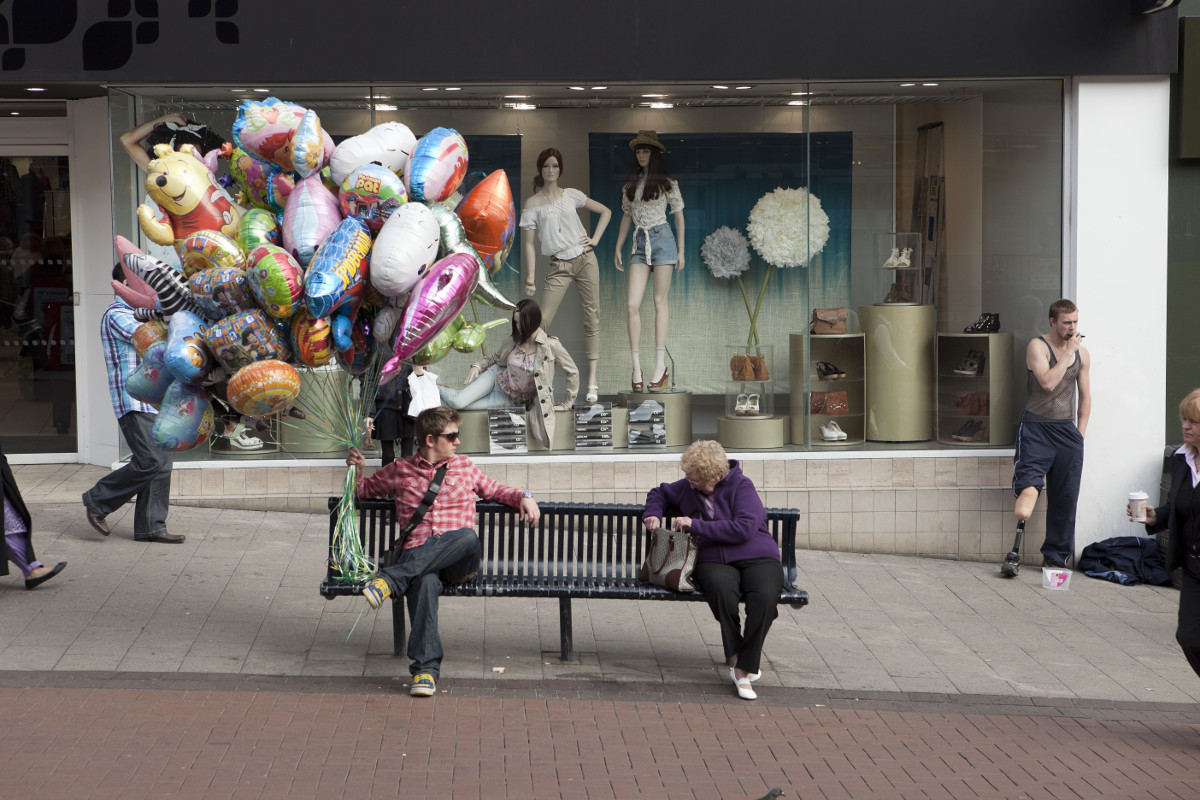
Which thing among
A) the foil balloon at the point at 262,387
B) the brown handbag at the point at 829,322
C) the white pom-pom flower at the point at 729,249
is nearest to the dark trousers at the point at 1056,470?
the brown handbag at the point at 829,322

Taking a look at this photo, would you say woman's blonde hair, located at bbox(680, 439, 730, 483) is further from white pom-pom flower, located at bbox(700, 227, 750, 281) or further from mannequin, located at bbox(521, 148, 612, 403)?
white pom-pom flower, located at bbox(700, 227, 750, 281)

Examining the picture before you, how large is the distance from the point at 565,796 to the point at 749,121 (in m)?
6.50

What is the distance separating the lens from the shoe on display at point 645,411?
398 inches

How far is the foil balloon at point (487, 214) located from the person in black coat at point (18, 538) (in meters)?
3.21

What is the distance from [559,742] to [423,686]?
0.85m

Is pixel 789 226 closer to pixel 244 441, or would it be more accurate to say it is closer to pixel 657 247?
pixel 657 247

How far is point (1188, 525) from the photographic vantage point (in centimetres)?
584

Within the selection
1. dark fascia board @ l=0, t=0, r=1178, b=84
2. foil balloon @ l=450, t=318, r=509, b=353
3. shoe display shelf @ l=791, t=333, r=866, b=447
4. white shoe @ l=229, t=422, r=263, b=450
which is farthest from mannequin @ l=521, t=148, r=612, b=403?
foil balloon @ l=450, t=318, r=509, b=353

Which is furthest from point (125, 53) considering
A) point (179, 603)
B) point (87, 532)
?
point (179, 603)

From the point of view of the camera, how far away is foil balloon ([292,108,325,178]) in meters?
6.12

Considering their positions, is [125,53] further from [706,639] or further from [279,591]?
[706,639]

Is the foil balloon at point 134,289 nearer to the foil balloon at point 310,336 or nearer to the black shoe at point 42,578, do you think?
the foil balloon at point 310,336

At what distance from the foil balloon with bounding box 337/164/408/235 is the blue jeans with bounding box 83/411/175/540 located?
317 cm

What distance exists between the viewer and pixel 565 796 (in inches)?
193
